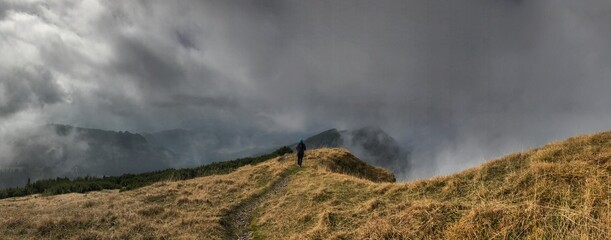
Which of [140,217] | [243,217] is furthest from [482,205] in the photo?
[140,217]

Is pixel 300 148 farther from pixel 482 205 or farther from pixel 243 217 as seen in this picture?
pixel 482 205

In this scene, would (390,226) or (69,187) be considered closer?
(390,226)

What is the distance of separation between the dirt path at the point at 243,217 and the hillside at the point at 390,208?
2.8 inches

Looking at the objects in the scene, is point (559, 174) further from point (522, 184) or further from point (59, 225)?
point (59, 225)

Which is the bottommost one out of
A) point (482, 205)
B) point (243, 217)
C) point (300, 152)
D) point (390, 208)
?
point (243, 217)

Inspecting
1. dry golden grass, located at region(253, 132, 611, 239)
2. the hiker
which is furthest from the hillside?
the hiker

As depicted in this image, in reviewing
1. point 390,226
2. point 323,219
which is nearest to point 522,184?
point 390,226

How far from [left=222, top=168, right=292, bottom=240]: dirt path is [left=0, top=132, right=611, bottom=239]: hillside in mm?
72

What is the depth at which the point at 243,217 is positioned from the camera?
22938mm

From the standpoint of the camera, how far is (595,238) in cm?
749

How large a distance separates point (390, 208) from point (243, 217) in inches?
472

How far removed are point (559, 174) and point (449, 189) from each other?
14.4 ft

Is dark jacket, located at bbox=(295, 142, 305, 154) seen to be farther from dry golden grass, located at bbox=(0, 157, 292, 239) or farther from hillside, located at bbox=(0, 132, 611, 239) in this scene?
dry golden grass, located at bbox=(0, 157, 292, 239)

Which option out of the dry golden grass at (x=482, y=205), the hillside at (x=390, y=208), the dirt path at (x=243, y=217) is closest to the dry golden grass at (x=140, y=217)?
the hillside at (x=390, y=208)
